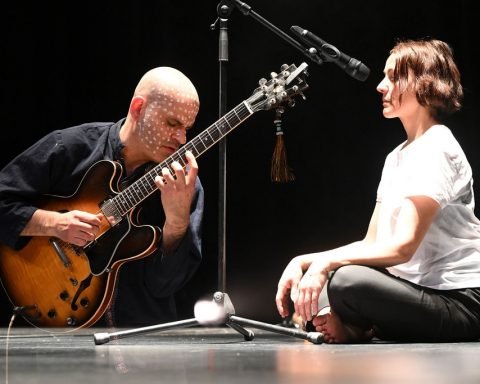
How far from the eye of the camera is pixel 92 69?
362cm

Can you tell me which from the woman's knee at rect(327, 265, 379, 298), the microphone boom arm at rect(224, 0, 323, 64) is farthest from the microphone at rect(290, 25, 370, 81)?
the woman's knee at rect(327, 265, 379, 298)

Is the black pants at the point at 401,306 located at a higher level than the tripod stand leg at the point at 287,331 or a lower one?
higher

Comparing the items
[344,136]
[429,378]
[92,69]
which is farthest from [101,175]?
[429,378]

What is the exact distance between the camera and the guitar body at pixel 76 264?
2.70 meters

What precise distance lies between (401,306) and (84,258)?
1.13m

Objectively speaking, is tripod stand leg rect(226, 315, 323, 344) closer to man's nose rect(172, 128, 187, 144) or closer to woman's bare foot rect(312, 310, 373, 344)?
woman's bare foot rect(312, 310, 373, 344)

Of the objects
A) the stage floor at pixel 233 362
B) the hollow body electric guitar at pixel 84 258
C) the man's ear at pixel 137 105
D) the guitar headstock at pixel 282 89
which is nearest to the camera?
the stage floor at pixel 233 362

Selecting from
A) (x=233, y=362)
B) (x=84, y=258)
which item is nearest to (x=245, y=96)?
(x=84, y=258)

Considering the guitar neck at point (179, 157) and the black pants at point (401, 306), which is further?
the guitar neck at point (179, 157)

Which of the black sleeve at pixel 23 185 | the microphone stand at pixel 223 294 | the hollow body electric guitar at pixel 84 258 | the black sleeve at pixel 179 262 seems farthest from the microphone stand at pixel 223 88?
the black sleeve at pixel 23 185

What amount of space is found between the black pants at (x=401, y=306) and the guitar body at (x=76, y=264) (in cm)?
74

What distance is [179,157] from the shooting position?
101 inches

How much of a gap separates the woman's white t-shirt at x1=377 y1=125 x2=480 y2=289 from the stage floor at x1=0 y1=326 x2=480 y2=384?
21 centimetres

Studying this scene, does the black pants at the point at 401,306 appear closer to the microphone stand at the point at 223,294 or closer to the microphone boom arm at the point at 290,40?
the microphone stand at the point at 223,294
